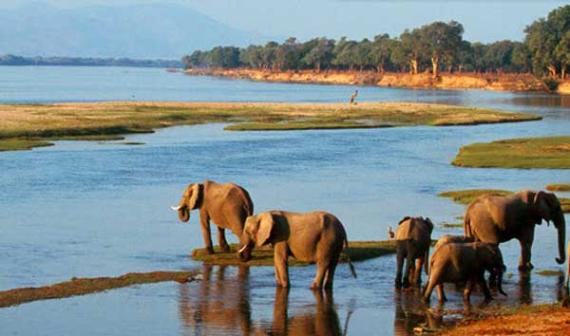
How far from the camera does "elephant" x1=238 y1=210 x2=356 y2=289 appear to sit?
78.7ft

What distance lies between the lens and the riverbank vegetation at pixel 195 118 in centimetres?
7006

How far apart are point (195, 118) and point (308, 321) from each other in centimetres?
6703

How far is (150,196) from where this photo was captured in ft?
141

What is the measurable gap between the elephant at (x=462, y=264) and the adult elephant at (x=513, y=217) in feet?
11.1

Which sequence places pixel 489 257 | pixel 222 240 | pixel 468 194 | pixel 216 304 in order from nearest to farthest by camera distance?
pixel 489 257 < pixel 216 304 < pixel 222 240 < pixel 468 194

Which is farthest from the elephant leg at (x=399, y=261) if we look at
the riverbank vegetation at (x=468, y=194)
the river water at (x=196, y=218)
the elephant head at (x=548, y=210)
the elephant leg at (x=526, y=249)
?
Result: the riverbank vegetation at (x=468, y=194)

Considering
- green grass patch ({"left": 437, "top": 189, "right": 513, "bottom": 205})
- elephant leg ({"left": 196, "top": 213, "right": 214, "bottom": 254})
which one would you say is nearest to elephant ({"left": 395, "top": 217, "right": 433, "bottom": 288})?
elephant leg ({"left": 196, "top": 213, "right": 214, "bottom": 254})

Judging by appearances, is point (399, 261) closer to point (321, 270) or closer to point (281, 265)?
point (321, 270)

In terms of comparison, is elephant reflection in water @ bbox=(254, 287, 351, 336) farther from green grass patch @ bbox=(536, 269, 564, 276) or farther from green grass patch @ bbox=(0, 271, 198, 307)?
green grass patch @ bbox=(536, 269, 564, 276)

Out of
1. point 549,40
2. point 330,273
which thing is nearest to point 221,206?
point 330,273

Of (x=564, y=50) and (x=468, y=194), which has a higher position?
(x=564, y=50)

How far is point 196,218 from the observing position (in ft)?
121

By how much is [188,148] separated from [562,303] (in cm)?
4309

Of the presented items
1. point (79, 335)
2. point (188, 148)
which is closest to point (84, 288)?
point (79, 335)
